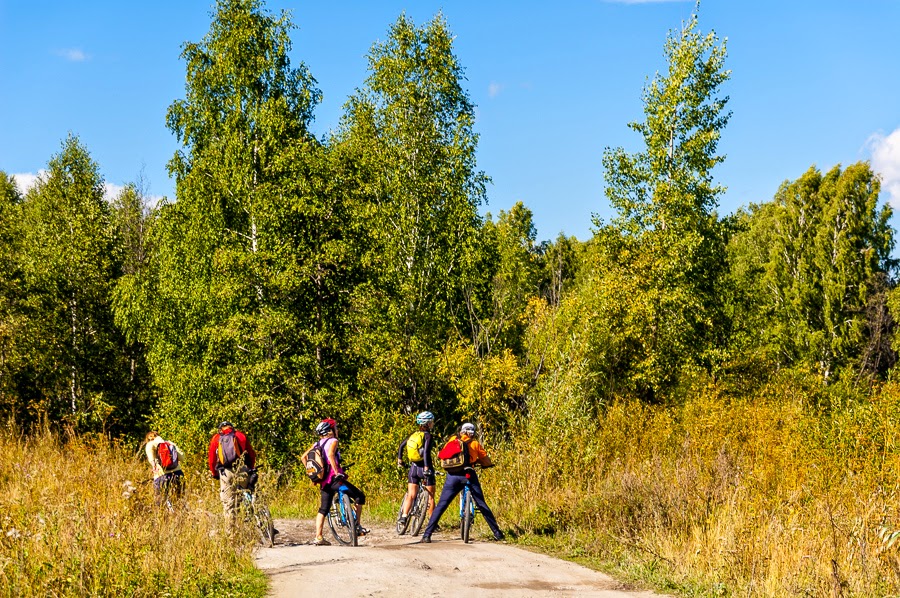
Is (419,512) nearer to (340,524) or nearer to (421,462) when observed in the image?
(421,462)

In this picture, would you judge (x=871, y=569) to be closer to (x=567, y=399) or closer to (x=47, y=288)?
(x=567, y=399)

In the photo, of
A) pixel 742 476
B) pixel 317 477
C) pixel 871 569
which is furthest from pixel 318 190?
pixel 871 569

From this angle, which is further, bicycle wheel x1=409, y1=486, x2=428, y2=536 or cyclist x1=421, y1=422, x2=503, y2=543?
bicycle wheel x1=409, y1=486, x2=428, y2=536

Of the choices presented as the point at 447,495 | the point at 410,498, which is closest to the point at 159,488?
the point at 410,498

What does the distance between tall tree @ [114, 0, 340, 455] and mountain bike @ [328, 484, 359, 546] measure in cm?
955

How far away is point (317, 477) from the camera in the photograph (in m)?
13.2

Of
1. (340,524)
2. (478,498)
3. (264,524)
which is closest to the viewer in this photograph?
(264,524)

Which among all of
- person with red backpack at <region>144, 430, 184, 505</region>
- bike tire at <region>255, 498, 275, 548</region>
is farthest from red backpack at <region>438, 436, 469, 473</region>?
person with red backpack at <region>144, 430, 184, 505</region>

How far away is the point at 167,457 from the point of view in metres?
14.2

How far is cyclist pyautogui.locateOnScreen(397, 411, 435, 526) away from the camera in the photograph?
563 inches

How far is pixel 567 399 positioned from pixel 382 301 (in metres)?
9.18

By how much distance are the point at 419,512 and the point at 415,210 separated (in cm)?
1253

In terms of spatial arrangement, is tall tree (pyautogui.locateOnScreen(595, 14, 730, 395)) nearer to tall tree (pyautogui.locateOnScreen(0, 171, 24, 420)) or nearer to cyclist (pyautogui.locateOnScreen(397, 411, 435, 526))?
cyclist (pyautogui.locateOnScreen(397, 411, 435, 526))

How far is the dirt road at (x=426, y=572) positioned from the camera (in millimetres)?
9281
